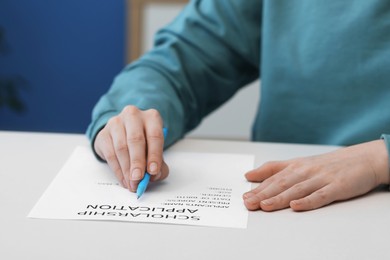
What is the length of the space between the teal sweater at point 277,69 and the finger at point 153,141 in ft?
0.32

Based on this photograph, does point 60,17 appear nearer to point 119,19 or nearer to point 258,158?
point 119,19

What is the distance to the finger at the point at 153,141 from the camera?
92 centimetres

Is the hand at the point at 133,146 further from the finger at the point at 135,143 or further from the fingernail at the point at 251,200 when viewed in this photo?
the fingernail at the point at 251,200

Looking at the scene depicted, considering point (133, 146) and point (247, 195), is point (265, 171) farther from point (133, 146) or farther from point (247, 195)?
point (133, 146)

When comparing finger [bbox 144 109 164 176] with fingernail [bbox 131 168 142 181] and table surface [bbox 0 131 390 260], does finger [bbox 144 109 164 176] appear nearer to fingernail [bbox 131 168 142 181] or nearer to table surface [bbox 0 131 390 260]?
fingernail [bbox 131 168 142 181]

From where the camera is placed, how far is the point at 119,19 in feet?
8.79

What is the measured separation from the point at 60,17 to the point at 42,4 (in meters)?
0.09

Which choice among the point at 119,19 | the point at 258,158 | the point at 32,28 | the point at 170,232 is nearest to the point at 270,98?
the point at 258,158

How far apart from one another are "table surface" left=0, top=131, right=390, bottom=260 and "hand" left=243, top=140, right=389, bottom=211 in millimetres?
13

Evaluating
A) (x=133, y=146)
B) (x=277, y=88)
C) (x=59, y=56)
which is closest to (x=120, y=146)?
(x=133, y=146)

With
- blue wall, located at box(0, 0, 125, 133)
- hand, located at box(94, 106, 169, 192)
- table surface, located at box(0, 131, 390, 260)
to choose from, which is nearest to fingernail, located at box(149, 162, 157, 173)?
hand, located at box(94, 106, 169, 192)

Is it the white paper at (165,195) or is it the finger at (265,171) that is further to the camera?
the finger at (265,171)

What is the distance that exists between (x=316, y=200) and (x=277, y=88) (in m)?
0.47

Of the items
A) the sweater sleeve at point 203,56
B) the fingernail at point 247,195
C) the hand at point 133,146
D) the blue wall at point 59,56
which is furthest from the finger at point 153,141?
the blue wall at point 59,56
